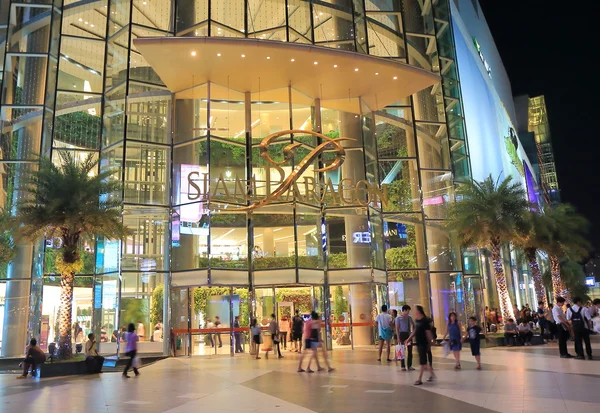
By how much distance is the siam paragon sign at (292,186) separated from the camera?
2033 cm

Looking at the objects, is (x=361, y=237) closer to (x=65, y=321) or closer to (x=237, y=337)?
(x=237, y=337)

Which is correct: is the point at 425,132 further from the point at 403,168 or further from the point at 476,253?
the point at 476,253

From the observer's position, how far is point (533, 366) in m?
12.8

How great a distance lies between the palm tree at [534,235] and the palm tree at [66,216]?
17554 mm

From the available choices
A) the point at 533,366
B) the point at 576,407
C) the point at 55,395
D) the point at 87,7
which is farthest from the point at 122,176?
the point at 576,407

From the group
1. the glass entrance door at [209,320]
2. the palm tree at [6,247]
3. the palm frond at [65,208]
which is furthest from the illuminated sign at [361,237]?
the palm tree at [6,247]

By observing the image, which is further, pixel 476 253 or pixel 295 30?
pixel 476 253

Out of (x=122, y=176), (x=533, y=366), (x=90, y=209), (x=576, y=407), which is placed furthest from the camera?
(x=122, y=176)

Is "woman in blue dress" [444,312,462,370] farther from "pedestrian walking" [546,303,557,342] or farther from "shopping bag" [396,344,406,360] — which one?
"pedestrian walking" [546,303,557,342]

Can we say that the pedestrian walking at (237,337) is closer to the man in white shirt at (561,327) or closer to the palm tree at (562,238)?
the man in white shirt at (561,327)

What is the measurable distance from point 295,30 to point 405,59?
18.7 ft

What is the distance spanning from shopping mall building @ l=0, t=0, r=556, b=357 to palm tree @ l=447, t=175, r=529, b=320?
2.26 m

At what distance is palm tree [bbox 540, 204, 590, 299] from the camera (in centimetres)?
2731

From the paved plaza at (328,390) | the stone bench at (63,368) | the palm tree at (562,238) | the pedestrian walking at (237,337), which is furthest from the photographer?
the palm tree at (562,238)
